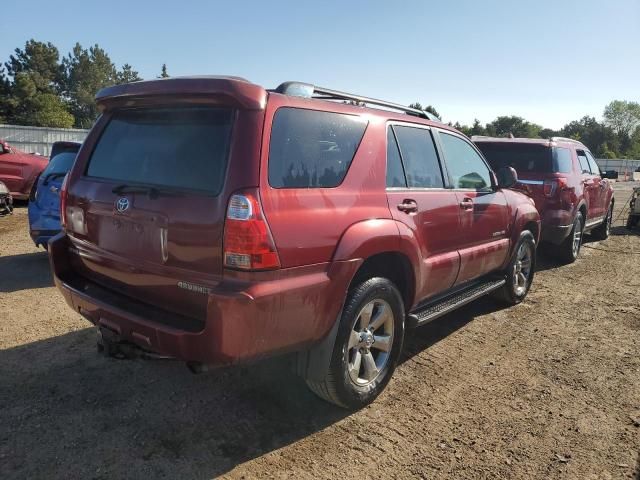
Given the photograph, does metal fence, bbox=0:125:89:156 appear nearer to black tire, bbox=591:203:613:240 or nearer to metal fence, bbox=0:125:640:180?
metal fence, bbox=0:125:640:180

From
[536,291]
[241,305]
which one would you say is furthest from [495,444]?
[536,291]

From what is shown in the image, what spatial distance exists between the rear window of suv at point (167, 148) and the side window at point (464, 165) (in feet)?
7.48

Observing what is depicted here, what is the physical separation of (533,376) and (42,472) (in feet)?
11.0

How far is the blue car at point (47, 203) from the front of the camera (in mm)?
5992

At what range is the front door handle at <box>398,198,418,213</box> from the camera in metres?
3.34

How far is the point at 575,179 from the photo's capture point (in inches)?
294

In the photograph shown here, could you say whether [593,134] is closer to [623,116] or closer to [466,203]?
[623,116]

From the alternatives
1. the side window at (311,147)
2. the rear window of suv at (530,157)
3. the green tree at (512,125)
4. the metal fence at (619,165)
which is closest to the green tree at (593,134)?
the green tree at (512,125)

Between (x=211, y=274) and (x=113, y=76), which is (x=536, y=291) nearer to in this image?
(x=211, y=274)

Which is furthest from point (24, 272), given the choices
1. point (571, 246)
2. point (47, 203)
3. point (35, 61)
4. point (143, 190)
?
point (35, 61)

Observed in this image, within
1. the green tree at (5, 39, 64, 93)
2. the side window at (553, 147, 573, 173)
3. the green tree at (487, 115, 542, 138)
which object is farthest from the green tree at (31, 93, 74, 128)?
the green tree at (487, 115, 542, 138)

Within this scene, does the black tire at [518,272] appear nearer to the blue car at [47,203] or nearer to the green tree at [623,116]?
the blue car at [47,203]

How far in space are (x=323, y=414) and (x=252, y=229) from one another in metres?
1.44

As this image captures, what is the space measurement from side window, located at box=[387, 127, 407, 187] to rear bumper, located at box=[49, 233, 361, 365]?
768 mm
